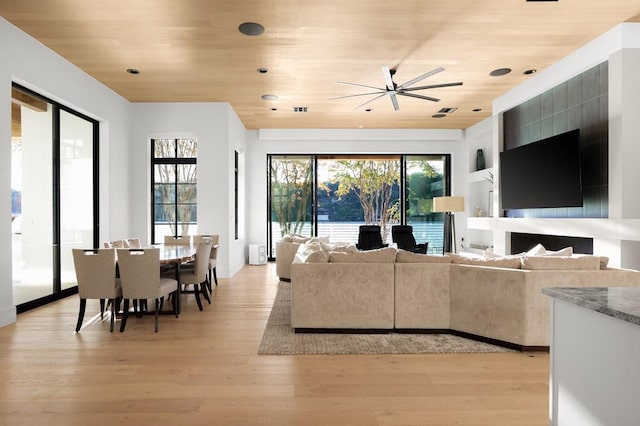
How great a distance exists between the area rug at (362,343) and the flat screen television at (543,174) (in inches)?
106

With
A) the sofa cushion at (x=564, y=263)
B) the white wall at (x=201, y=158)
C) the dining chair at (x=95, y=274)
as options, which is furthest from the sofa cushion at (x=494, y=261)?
the white wall at (x=201, y=158)

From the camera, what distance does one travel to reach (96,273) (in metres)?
3.90

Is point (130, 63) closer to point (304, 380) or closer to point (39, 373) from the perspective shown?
point (39, 373)

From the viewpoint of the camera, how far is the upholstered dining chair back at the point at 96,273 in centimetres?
388

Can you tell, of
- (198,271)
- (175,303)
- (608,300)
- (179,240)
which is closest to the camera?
(608,300)

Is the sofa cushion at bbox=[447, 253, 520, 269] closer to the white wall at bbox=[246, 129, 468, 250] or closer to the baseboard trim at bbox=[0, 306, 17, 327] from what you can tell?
the baseboard trim at bbox=[0, 306, 17, 327]

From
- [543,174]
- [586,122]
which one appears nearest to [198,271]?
[543,174]

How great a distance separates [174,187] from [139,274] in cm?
378

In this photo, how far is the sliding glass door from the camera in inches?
183

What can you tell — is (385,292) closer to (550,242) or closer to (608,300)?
(608,300)

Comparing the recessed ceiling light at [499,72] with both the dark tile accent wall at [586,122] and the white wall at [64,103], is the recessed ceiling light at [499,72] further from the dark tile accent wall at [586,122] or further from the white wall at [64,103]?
the white wall at [64,103]

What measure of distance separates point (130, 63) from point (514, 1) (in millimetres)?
4633

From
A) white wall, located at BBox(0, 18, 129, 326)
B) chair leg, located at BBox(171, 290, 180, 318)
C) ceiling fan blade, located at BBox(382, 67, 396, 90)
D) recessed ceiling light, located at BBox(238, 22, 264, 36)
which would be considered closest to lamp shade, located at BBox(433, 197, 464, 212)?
ceiling fan blade, located at BBox(382, 67, 396, 90)

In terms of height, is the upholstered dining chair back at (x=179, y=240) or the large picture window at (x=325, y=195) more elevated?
the large picture window at (x=325, y=195)
